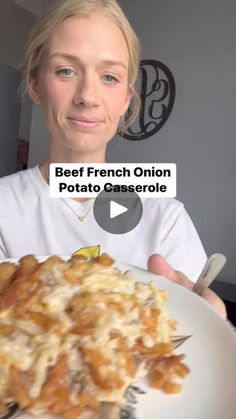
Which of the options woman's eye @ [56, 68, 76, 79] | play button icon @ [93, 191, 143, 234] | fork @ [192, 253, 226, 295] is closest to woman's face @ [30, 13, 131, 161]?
woman's eye @ [56, 68, 76, 79]

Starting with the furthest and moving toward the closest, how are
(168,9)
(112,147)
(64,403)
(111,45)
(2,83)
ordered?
(2,83) → (112,147) → (168,9) → (111,45) → (64,403)

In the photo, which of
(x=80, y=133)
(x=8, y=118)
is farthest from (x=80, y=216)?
(x=8, y=118)

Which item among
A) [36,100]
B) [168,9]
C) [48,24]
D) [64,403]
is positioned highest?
[168,9]

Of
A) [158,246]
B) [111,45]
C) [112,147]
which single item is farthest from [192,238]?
[112,147]

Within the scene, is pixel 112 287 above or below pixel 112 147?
below

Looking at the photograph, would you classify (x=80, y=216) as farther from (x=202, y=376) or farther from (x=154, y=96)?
(x=154, y=96)

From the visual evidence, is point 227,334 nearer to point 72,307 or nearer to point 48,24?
point 72,307

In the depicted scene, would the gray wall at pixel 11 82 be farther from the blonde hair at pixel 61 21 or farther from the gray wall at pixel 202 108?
the blonde hair at pixel 61 21

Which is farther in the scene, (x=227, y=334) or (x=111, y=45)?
(x=111, y=45)
